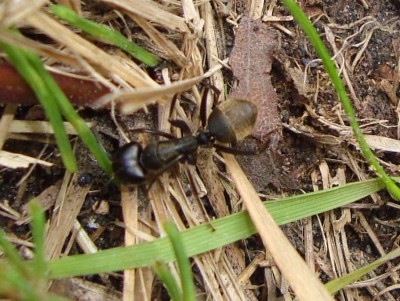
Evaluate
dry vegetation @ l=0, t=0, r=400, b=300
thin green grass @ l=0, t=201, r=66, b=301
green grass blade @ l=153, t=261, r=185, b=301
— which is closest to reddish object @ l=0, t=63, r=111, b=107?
dry vegetation @ l=0, t=0, r=400, b=300

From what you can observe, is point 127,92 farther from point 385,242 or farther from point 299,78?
point 385,242

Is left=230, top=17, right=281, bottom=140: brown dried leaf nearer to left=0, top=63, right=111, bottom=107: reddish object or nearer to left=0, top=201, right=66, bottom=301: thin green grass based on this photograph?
left=0, top=63, right=111, bottom=107: reddish object

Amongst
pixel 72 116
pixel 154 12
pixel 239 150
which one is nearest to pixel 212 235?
pixel 239 150

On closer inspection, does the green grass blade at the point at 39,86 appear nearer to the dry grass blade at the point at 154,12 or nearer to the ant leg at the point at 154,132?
the ant leg at the point at 154,132

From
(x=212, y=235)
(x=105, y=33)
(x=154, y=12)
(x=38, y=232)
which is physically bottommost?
(x=38, y=232)

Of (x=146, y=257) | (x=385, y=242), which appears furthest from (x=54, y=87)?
(x=385, y=242)

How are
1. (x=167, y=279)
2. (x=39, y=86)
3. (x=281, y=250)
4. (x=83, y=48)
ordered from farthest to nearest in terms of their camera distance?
(x=281, y=250)
(x=83, y=48)
(x=39, y=86)
(x=167, y=279)

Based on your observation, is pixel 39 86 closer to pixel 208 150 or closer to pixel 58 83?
pixel 58 83
